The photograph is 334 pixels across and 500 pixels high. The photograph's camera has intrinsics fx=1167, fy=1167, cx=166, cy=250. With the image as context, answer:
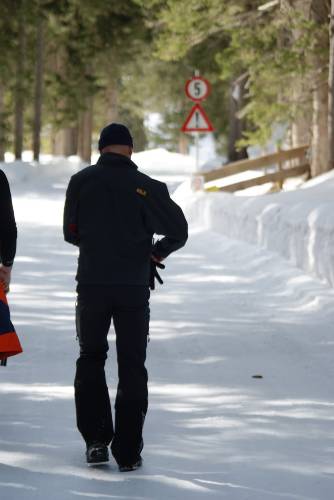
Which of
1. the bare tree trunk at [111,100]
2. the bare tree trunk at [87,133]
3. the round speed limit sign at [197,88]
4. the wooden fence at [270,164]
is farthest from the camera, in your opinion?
the bare tree trunk at [111,100]

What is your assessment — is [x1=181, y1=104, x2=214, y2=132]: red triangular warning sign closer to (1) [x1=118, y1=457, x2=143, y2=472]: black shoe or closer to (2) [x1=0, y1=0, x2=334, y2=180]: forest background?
(2) [x1=0, y1=0, x2=334, y2=180]: forest background

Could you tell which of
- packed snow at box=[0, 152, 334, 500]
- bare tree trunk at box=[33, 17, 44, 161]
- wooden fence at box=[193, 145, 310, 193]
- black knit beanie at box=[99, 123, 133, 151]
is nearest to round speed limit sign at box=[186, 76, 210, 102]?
wooden fence at box=[193, 145, 310, 193]

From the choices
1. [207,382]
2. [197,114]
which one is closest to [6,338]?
[207,382]

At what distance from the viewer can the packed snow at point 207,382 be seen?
18.8 ft

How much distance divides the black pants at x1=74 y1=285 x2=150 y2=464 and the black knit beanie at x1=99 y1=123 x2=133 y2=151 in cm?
73

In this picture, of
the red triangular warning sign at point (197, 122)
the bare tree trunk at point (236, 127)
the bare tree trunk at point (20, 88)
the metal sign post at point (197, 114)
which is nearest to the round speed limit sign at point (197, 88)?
the metal sign post at point (197, 114)

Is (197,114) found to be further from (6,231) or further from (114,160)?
(114,160)

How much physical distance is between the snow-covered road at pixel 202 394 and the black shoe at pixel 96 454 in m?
0.05

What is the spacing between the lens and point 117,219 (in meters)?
5.79

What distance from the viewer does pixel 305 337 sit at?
10.1 m

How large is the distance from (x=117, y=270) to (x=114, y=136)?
0.68 m

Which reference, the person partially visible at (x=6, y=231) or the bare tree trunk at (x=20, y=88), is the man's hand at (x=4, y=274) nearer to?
the person partially visible at (x=6, y=231)

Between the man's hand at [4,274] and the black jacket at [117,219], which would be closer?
the black jacket at [117,219]

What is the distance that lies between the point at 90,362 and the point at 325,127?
17.1m
